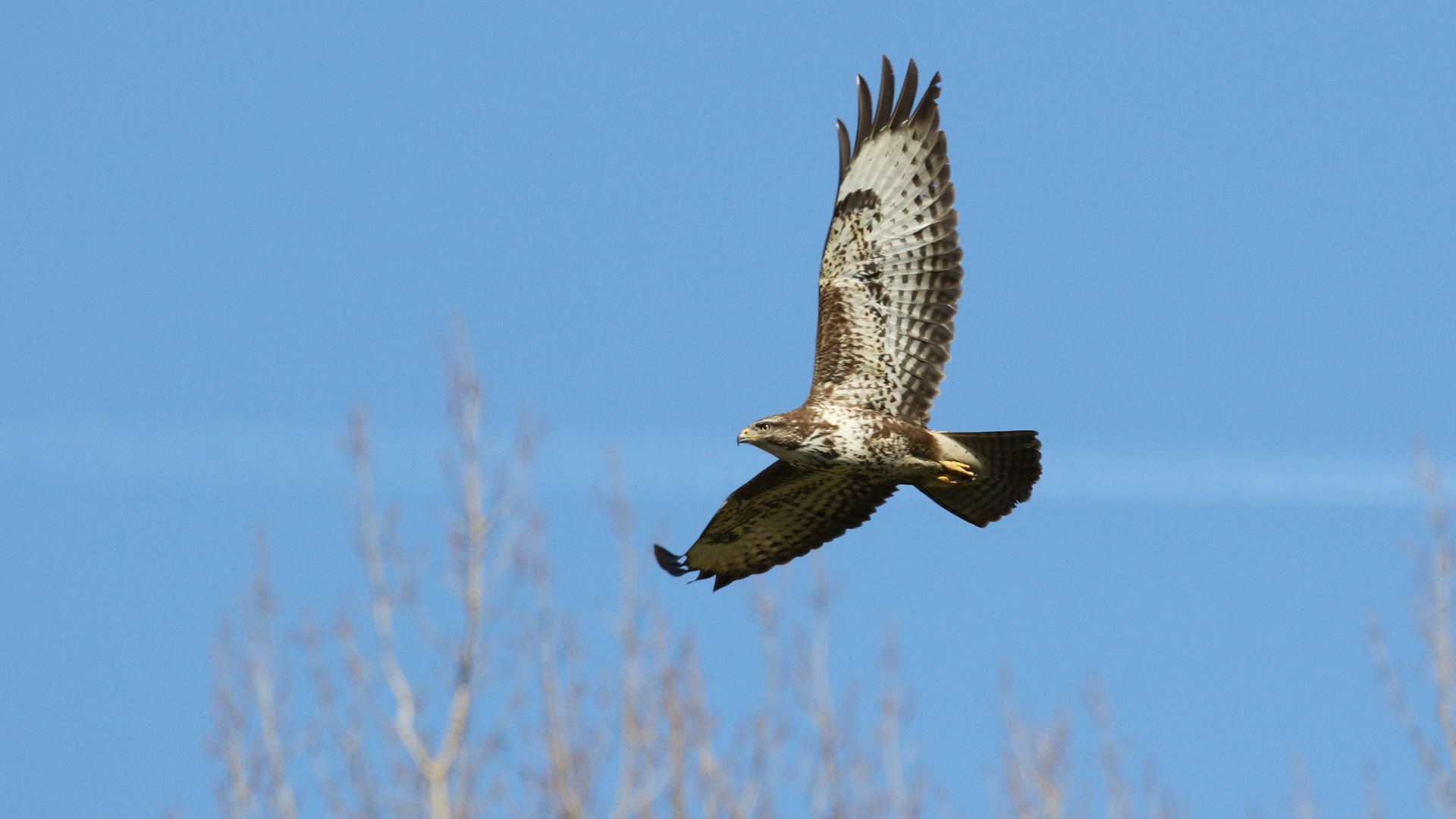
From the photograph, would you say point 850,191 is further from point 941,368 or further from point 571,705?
point 571,705

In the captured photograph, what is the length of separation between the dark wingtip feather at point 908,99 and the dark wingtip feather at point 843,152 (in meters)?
0.28

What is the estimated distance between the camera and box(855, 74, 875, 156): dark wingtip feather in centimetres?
1071

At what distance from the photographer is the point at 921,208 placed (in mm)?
10617

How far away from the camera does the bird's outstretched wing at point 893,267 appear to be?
10602mm

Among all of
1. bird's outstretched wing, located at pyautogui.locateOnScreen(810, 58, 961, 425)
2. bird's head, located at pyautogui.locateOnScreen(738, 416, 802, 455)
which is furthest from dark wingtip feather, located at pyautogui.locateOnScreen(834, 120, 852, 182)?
bird's head, located at pyautogui.locateOnScreen(738, 416, 802, 455)

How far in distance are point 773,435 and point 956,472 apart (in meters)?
1.07

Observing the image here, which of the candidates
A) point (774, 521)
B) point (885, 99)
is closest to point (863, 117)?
point (885, 99)

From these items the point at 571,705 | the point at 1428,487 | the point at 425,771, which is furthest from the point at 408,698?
the point at 1428,487

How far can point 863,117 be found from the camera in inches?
424

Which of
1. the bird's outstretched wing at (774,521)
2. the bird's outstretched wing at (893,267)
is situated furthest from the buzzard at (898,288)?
the bird's outstretched wing at (774,521)

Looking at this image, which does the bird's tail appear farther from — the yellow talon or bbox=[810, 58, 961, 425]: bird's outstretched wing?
bbox=[810, 58, 961, 425]: bird's outstretched wing

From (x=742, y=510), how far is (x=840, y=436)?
1.34 m

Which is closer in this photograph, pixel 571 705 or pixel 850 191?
pixel 850 191

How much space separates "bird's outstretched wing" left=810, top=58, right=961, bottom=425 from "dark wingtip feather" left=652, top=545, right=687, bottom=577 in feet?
4.41
